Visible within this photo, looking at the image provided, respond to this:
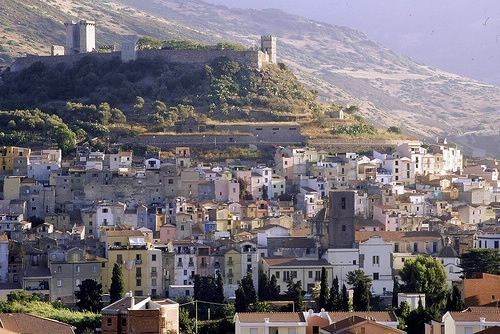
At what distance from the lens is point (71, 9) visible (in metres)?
117

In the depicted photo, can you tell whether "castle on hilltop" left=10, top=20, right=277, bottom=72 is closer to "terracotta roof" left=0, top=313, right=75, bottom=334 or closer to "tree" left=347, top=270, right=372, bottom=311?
"tree" left=347, top=270, right=372, bottom=311

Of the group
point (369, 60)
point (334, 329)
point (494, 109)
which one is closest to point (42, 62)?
point (334, 329)

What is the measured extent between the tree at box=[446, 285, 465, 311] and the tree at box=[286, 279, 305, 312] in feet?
13.6

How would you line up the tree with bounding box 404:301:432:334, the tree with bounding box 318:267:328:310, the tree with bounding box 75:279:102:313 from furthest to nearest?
the tree with bounding box 75:279:102:313 → the tree with bounding box 318:267:328:310 → the tree with bounding box 404:301:432:334

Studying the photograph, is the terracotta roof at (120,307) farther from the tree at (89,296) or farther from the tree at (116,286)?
the tree at (116,286)

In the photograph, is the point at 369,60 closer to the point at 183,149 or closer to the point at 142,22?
the point at 142,22

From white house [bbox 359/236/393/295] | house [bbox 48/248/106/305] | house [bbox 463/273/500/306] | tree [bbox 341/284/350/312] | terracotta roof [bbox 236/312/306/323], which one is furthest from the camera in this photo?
white house [bbox 359/236/393/295]

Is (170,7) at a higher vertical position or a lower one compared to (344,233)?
higher

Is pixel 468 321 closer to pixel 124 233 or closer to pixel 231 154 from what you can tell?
pixel 124 233

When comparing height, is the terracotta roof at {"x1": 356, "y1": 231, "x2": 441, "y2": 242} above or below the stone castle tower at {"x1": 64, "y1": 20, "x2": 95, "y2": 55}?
below

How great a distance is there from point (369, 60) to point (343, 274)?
345 feet

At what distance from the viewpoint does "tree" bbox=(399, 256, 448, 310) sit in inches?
1842

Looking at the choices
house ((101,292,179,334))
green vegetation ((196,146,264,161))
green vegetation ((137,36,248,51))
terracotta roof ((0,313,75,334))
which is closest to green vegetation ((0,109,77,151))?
green vegetation ((196,146,264,161))

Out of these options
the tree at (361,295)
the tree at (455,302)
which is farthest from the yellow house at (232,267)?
the tree at (455,302)
